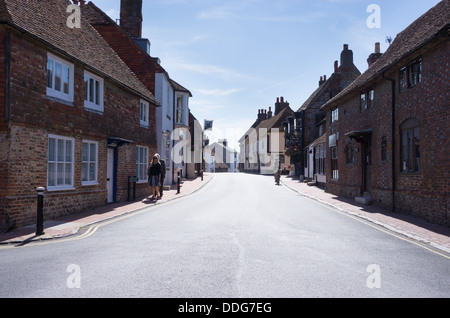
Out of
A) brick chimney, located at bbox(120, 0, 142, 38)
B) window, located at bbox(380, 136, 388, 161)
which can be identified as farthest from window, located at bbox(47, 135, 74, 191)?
brick chimney, located at bbox(120, 0, 142, 38)

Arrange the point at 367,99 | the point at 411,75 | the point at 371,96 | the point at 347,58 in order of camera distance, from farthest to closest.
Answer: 1. the point at 347,58
2. the point at 367,99
3. the point at 371,96
4. the point at 411,75

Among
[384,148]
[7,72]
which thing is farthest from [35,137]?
[384,148]

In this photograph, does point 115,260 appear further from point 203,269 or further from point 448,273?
point 448,273

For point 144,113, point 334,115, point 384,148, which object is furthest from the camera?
point 334,115

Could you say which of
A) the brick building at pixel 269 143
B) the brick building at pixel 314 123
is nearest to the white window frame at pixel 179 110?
the brick building at pixel 314 123

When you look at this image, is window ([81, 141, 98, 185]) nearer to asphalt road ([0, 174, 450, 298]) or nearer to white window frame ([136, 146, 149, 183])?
asphalt road ([0, 174, 450, 298])

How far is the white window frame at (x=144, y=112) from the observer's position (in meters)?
19.9

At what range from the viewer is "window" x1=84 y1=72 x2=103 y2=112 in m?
13.7

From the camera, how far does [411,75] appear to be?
13742mm

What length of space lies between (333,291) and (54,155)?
980 cm

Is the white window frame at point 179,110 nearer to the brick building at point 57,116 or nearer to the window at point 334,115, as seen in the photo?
the window at point 334,115

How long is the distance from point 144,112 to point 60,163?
9.01 m

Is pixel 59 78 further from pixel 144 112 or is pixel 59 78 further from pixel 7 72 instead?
pixel 144 112

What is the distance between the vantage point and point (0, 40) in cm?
935
